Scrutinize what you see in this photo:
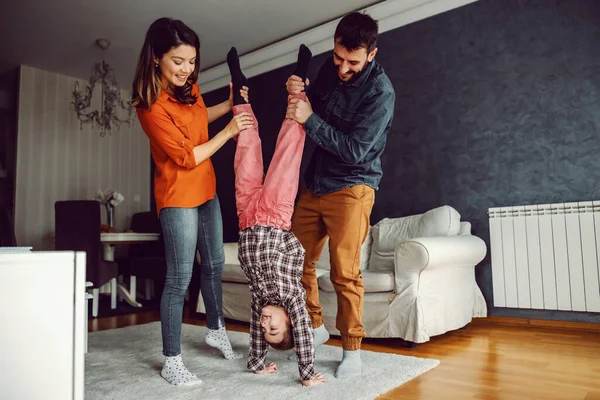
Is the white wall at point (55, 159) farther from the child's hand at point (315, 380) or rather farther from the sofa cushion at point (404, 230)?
the child's hand at point (315, 380)

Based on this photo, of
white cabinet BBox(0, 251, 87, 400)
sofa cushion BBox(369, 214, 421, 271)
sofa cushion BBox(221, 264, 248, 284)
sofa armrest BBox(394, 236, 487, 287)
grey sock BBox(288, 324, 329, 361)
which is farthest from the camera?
sofa cushion BBox(221, 264, 248, 284)

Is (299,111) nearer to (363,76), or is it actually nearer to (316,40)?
(363,76)

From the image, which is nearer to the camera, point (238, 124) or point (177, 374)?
point (177, 374)

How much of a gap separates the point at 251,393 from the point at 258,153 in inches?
38.1

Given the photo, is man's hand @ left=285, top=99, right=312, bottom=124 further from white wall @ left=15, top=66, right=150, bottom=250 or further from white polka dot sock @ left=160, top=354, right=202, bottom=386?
white wall @ left=15, top=66, right=150, bottom=250

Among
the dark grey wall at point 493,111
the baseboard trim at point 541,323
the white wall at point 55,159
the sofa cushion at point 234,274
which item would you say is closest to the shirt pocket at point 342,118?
the sofa cushion at point 234,274

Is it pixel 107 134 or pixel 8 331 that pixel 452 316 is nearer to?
pixel 8 331

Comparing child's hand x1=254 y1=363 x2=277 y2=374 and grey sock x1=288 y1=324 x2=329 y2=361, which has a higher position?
grey sock x1=288 y1=324 x2=329 y2=361

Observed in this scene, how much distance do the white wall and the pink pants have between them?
4.48m

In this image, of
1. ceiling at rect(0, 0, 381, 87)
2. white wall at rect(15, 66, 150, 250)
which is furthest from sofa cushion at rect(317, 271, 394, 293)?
white wall at rect(15, 66, 150, 250)

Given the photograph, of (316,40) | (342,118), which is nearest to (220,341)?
(342,118)

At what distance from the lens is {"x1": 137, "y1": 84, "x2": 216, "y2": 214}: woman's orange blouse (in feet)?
5.85

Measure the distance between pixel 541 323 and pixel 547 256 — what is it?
453 mm

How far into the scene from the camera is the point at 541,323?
3004 millimetres
